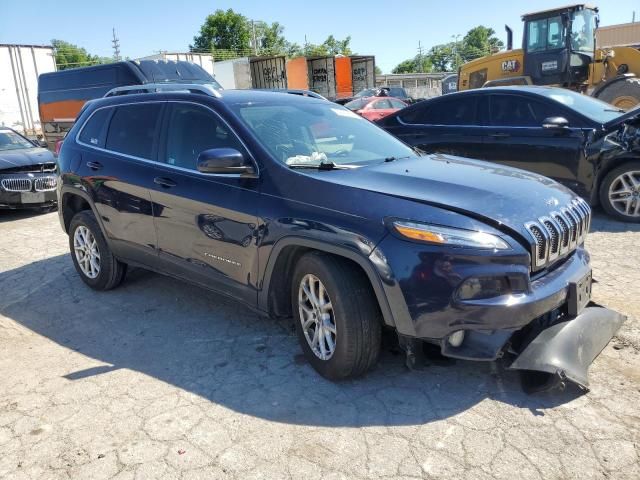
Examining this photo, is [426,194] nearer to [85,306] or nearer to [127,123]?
[127,123]

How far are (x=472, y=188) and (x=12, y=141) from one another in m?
9.44

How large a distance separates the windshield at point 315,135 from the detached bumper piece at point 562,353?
1.62m

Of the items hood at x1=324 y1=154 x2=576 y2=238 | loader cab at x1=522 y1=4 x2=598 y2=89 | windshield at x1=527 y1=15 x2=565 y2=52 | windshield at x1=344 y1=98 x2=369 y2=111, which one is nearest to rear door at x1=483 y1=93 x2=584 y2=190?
hood at x1=324 y1=154 x2=576 y2=238

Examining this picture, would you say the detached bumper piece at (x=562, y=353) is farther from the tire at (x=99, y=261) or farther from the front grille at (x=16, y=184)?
the front grille at (x=16, y=184)

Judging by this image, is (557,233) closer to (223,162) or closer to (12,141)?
(223,162)

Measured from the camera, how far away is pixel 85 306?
4887 mm

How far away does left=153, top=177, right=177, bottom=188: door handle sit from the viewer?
4.07 m

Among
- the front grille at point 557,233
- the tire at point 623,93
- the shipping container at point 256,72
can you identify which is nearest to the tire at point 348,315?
the front grille at point 557,233

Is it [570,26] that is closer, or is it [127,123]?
[127,123]

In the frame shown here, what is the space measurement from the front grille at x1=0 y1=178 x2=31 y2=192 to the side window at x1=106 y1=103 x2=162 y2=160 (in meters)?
4.85

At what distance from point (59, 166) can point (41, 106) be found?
36.6 feet

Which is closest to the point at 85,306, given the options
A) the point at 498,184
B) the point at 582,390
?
the point at 498,184

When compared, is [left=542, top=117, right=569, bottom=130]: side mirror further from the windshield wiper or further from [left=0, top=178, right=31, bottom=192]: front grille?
[left=0, top=178, right=31, bottom=192]: front grille

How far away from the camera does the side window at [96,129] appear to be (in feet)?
16.3
